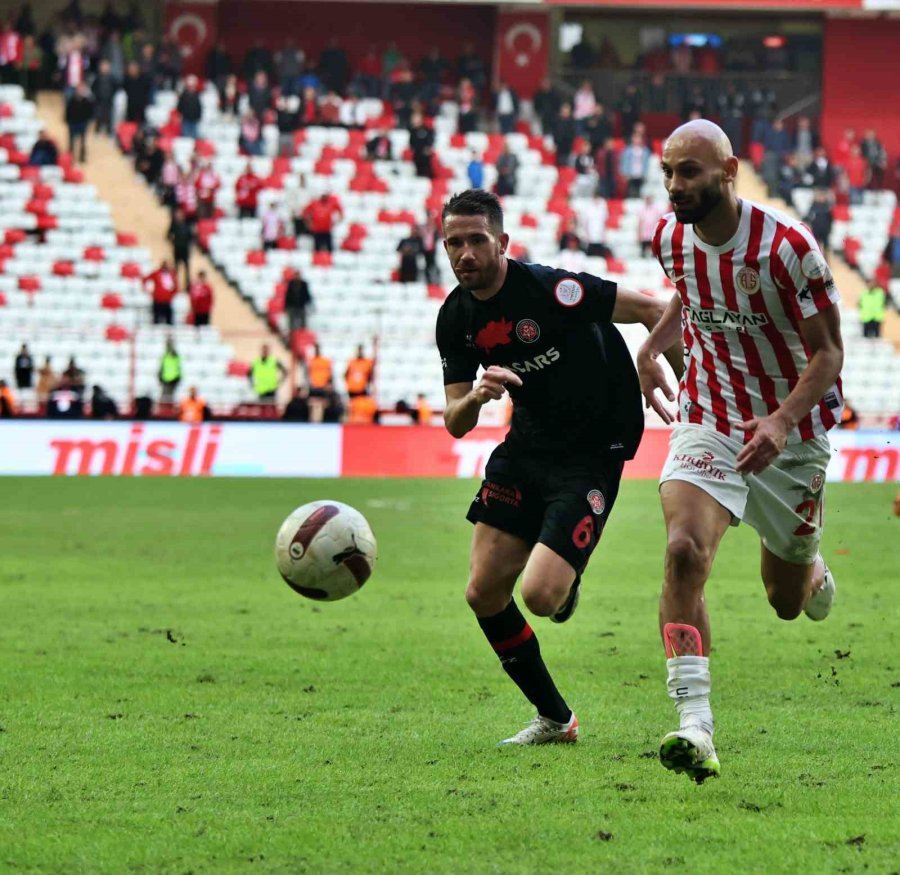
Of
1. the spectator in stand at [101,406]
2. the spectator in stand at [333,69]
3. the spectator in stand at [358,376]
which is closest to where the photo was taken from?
the spectator in stand at [101,406]

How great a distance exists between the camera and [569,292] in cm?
712

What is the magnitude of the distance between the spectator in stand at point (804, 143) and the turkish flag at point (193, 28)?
1401 cm

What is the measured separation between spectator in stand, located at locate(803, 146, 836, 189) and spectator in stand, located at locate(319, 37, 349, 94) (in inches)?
415

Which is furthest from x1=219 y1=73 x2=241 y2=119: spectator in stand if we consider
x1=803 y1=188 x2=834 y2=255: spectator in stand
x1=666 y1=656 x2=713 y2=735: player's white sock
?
x1=666 y1=656 x2=713 y2=735: player's white sock

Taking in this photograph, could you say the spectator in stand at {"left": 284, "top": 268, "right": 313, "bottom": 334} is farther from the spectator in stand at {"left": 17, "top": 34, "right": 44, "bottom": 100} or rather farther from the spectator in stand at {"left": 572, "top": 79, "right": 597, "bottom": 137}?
the spectator in stand at {"left": 572, "top": 79, "right": 597, "bottom": 137}

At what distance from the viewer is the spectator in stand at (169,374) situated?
88.3 ft

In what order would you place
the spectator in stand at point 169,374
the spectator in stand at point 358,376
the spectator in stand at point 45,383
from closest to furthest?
the spectator in stand at point 45,383
the spectator in stand at point 169,374
the spectator in stand at point 358,376

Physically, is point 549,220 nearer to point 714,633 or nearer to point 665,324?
point 714,633

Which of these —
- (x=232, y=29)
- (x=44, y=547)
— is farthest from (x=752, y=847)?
(x=232, y=29)

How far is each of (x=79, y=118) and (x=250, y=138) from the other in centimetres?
346

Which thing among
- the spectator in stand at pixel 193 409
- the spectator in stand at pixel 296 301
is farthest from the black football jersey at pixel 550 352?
the spectator in stand at pixel 296 301

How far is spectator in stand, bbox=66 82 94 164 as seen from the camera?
1331 inches

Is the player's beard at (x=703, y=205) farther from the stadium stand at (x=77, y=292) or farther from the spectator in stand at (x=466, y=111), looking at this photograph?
the spectator in stand at (x=466, y=111)

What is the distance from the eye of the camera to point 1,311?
2916cm
